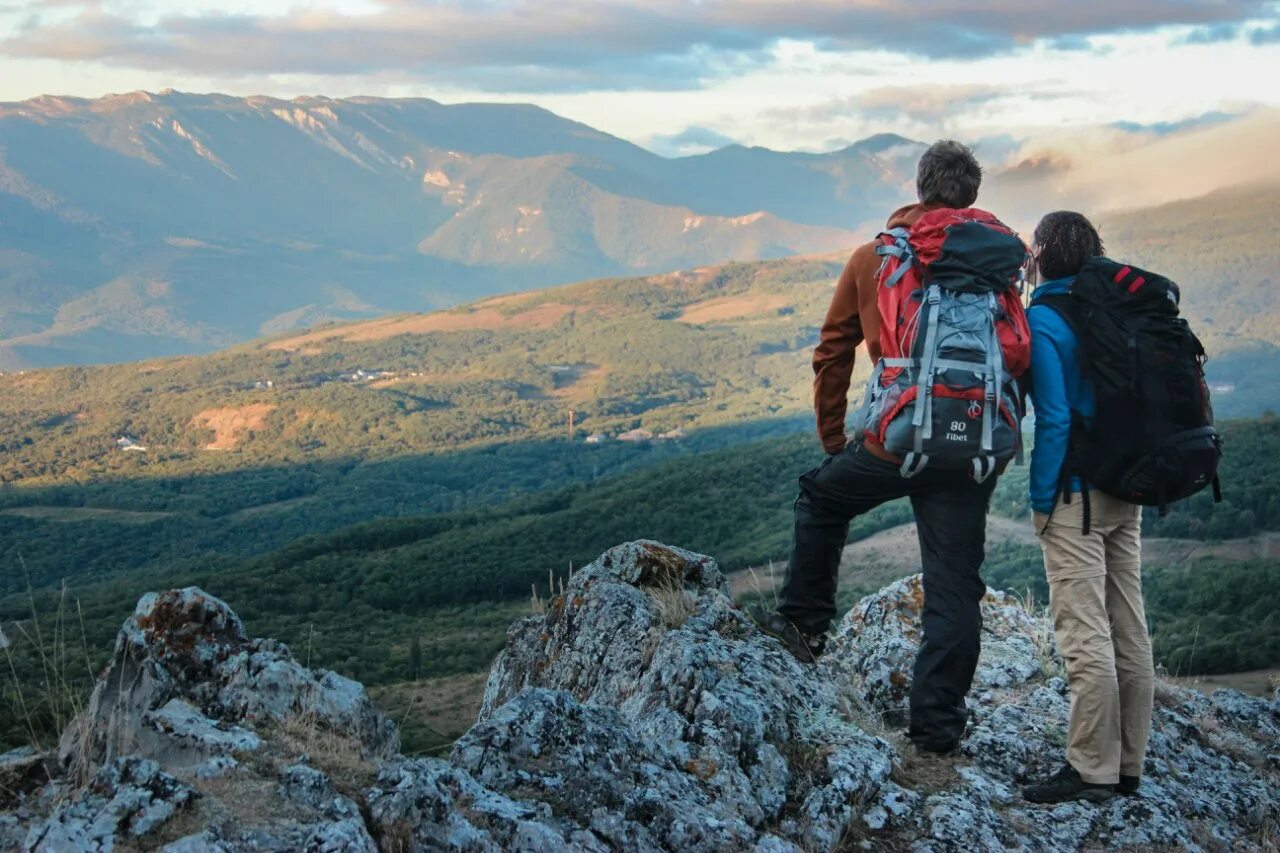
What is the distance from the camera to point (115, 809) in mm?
4133

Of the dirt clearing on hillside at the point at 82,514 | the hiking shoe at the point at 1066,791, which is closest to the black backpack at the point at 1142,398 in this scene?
the hiking shoe at the point at 1066,791

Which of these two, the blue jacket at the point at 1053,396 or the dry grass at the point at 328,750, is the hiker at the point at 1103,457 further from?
the dry grass at the point at 328,750

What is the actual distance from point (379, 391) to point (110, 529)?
262 feet

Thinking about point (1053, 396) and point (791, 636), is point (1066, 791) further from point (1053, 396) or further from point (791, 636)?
point (1053, 396)

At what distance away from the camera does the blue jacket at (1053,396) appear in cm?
588

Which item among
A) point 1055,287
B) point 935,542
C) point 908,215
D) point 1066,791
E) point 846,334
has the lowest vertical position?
point 1066,791

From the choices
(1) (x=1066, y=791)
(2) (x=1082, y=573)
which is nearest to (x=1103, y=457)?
(2) (x=1082, y=573)

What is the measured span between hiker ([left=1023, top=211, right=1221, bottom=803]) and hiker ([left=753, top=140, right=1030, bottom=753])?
29cm

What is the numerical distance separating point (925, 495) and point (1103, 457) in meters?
0.92

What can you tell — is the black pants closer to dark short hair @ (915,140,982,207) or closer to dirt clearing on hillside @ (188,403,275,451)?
dark short hair @ (915,140,982,207)

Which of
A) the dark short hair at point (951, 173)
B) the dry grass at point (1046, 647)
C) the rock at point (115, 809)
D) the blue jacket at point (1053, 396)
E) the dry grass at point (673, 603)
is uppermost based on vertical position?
the dark short hair at point (951, 173)

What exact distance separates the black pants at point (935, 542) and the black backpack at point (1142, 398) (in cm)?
57

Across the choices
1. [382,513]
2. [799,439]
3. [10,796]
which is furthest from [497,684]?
[382,513]

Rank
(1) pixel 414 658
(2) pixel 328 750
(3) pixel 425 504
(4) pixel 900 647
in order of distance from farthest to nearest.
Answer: (3) pixel 425 504 < (1) pixel 414 658 < (4) pixel 900 647 < (2) pixel 328 750
